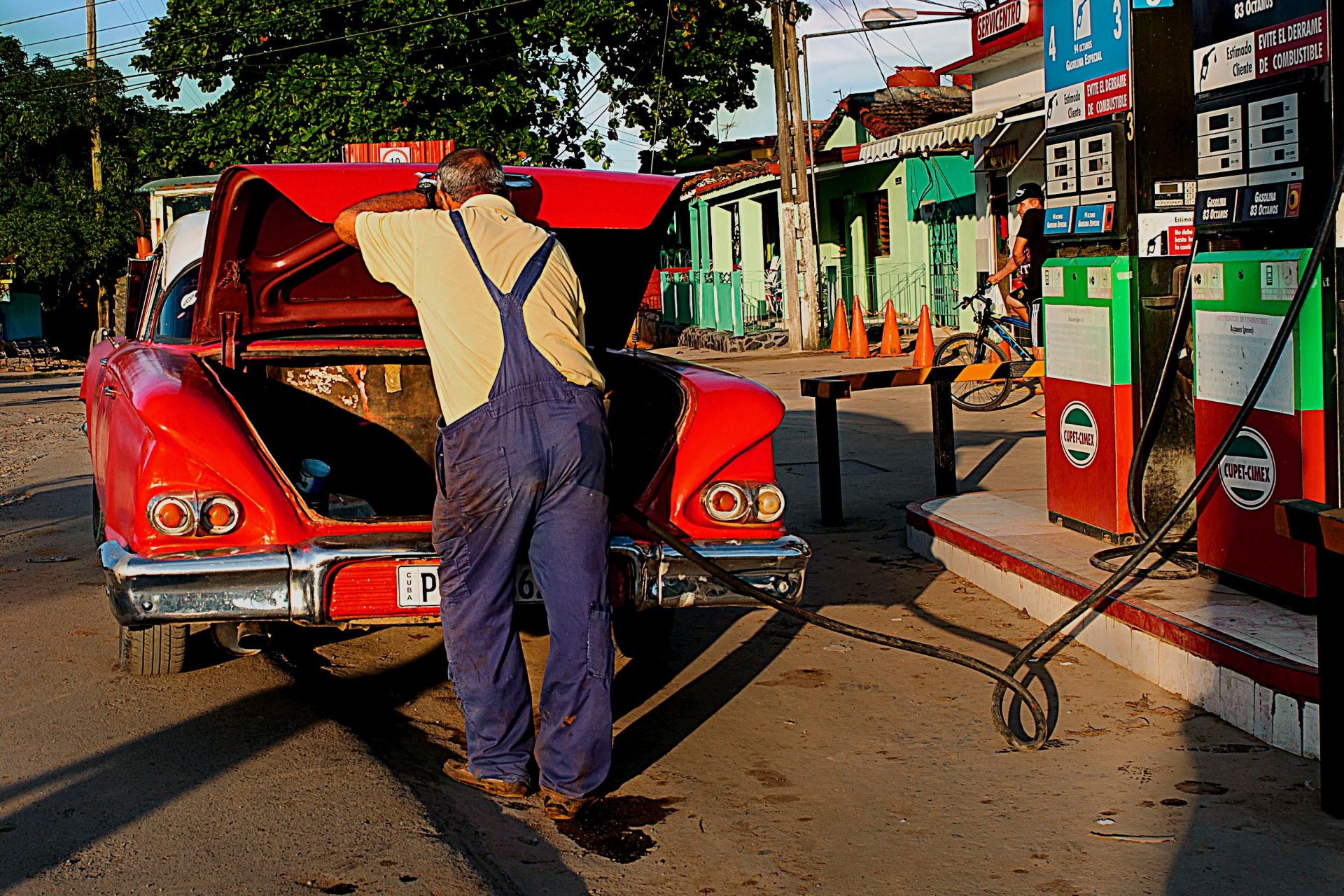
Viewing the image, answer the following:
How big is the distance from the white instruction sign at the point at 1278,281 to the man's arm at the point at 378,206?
2816 millimetres

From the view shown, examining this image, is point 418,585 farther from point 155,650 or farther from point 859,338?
point 859,338

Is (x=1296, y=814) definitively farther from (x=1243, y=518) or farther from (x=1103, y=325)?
(x=1103, y=325)

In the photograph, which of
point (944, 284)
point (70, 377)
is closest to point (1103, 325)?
point (944, 284)

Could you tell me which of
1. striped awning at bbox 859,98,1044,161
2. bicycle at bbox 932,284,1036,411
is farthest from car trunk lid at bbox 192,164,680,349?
striped awning at bbox 859,98,1044,161

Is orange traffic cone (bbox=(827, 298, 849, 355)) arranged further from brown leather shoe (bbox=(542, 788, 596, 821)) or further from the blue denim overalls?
brown leather shoe (bbox=(542, 788, 596, 821))

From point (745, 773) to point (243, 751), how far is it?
1.57 meters

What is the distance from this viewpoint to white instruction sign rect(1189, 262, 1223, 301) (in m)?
4.86

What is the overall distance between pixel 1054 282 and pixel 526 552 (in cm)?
338

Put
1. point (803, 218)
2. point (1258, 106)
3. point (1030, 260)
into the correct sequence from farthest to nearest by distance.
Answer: point (803, 218) < point (1030, 260) < point (1258, 106)

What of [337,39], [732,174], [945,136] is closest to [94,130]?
[337,39]

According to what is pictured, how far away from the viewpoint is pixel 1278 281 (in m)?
4.51

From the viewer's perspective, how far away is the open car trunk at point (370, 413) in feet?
16.6

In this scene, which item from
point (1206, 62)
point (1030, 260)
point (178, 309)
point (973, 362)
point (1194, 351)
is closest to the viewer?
point (1206, 62)

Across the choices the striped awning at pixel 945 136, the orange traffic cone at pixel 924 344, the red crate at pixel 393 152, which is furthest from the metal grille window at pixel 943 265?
the red crate at pixel 393 152
